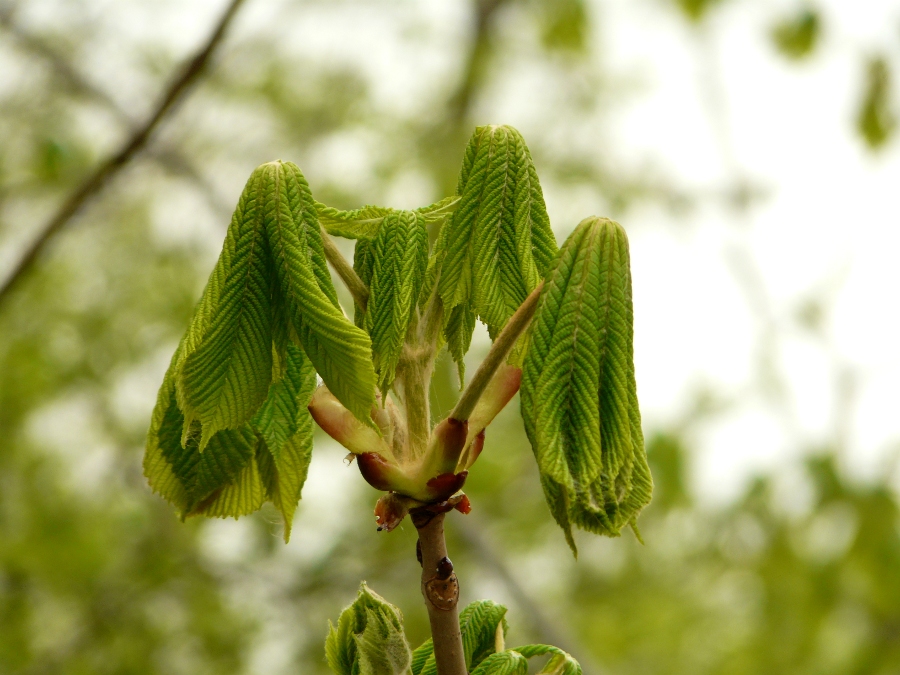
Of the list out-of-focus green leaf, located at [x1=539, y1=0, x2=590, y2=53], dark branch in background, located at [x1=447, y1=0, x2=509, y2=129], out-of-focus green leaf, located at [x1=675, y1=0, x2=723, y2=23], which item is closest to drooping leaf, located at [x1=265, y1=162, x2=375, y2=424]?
out-of-focus green leaf, located at [x1=675, y1=0, x2=723, y2=23]

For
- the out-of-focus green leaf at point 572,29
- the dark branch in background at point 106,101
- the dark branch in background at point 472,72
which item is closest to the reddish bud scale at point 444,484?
the dark branch in background at point 106,101

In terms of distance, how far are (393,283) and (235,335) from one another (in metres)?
0.11

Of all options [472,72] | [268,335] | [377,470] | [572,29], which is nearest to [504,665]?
[377,470]

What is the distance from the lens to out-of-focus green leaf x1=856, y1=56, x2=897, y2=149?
9.73 feet

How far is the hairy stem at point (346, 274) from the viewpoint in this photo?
2.16ft

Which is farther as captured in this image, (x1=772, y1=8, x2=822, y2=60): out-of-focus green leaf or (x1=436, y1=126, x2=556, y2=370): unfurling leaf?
(x1=772, y1=8, x2=822, y2=60): out-of-focus green leaf

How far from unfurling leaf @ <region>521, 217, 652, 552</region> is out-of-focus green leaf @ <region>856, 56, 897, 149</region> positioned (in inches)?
106

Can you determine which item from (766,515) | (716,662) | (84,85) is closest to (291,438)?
(84,85)

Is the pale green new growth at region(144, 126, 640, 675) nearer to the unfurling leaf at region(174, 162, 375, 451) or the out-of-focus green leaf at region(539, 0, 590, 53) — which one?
the unfurling leaf at region(174, 162, 375, 451)

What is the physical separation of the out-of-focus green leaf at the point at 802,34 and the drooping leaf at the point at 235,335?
2.95 m

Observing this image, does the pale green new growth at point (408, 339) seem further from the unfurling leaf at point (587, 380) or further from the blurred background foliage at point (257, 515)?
the blurred background foliage at point (257, 515)

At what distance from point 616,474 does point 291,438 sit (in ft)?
0.79

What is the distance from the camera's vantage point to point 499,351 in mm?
616

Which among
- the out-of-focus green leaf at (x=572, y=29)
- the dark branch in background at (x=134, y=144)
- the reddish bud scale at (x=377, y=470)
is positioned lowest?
the reddish bud scale at (x=377, y=470)
